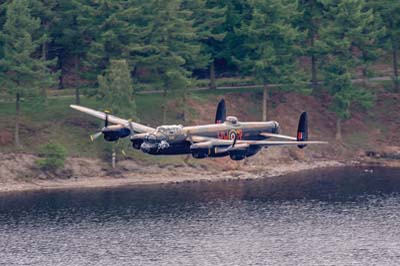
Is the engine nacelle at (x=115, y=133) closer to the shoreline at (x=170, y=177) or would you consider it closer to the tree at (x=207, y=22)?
the shoreline at (x=170, y=177)

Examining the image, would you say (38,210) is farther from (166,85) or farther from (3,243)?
(166,85)

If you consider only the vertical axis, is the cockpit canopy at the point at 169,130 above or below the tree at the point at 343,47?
below

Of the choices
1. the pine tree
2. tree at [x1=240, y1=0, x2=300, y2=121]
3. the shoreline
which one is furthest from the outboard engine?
tree at [x1=240, y1=0, x2=300, y2=121]

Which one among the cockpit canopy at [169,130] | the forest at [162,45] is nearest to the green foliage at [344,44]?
the forest at [162,45]

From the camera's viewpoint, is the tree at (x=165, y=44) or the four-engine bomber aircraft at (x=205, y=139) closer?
the four-engine bomber aircraft at (x=205, y=139)

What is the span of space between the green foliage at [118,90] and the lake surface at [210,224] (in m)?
11.9

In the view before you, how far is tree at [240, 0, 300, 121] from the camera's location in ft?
615

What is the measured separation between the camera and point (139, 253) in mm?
143875

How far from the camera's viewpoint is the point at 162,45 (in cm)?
18262

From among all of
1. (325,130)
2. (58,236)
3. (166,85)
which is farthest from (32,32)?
(325,130)

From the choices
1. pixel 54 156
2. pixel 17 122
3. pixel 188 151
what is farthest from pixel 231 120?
pixel 17 122

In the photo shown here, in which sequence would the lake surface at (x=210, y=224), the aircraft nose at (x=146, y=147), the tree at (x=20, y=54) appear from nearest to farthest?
the aircraft nose at (x=146, y=147), the lake surface at (x=210, y=224), the tree at (x=20, y=54)

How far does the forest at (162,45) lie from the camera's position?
172500 mm

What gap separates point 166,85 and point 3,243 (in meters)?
45.0
